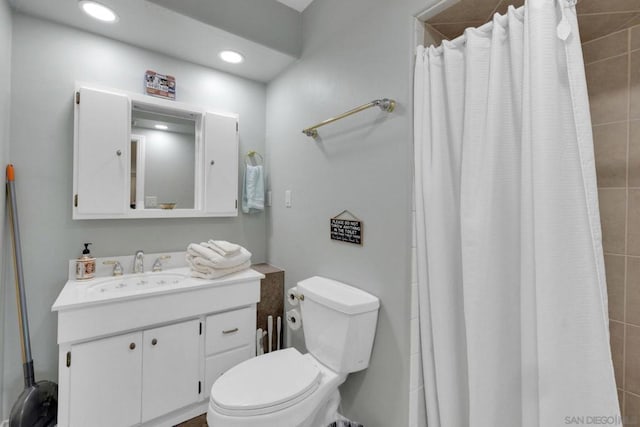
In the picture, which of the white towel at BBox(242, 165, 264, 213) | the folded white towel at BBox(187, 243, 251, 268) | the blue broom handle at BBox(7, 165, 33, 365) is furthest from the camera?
the white towel at BBox(242, 165, 264, 213)

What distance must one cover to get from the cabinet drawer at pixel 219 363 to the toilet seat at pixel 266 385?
38cm

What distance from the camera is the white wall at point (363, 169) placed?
1.31 m

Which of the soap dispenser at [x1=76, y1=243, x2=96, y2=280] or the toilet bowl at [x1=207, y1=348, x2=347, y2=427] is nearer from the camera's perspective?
the toilet bowl at [x1=207, y1=348, x2=347, y2=427]

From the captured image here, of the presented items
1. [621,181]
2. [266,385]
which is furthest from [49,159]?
[621,181]

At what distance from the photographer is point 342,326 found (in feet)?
4.52

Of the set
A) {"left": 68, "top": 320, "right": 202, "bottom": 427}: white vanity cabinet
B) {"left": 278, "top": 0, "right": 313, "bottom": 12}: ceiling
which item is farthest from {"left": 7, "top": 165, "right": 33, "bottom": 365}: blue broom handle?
{"left": 278, "top": 0, "right": 313, "bottom": 12}: ceiling

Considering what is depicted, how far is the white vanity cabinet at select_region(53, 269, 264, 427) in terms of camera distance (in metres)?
1.35

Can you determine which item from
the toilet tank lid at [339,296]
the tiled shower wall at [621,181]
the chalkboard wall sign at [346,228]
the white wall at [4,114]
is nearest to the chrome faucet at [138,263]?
the white wall at [4,114]

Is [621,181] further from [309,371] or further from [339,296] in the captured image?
[309,371]

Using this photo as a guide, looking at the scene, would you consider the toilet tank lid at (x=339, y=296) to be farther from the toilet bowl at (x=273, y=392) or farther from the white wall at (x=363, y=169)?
the toilet bowl at (x=273, y=392)

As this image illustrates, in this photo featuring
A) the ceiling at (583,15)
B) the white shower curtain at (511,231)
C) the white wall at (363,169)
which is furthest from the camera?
the white wall at (363,169)

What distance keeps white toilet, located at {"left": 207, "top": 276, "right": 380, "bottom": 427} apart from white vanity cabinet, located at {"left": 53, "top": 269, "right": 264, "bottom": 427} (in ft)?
1.25

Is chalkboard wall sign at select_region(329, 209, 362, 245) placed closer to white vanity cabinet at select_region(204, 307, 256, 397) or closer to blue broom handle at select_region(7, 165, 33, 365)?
white vanity cabinet at select_region(204, 307, 256, 397)

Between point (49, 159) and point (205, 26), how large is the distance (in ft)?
3.76
